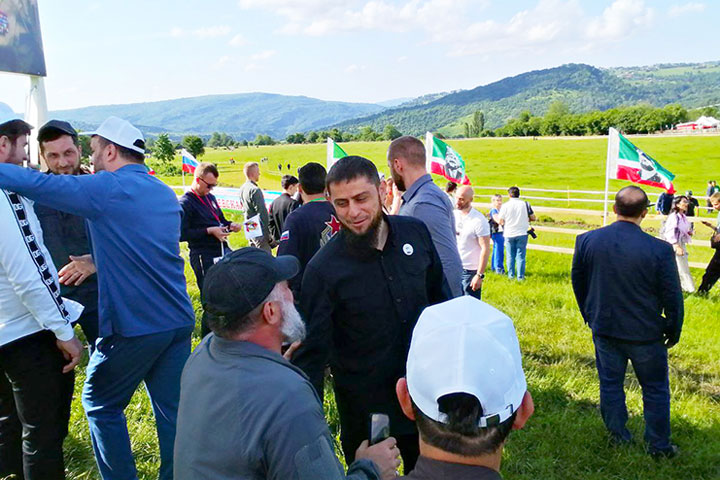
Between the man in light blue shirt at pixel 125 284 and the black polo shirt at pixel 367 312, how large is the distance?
0.95 m

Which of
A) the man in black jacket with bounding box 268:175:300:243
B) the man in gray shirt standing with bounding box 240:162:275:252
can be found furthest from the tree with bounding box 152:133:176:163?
the man in black jacket with bounding box 268:175:300:243

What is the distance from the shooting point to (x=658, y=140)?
71.2 m

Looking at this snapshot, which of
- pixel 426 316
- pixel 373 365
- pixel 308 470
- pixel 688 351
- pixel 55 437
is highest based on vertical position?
pixel 426 316

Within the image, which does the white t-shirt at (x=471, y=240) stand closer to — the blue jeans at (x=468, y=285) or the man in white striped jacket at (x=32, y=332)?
the blue jeans at (x=468, y=285)

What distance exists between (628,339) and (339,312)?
255 cm

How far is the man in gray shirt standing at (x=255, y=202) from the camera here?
8.74 meters

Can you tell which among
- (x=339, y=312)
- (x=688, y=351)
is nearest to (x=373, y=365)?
(x=339, y=312)

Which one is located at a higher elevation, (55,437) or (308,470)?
(308,470)

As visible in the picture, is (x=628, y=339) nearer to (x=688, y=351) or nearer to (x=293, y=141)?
(x=688, y=351)

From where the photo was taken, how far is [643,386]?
4.19m

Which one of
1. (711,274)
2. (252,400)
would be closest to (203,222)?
(252,400)

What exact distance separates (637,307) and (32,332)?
4.11m

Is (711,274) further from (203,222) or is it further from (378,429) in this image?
(378,429)

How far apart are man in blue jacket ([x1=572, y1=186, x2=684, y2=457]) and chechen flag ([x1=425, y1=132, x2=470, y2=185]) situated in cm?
716
